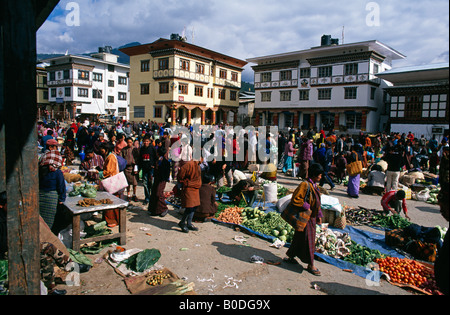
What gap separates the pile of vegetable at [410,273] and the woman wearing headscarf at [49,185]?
6017 mm

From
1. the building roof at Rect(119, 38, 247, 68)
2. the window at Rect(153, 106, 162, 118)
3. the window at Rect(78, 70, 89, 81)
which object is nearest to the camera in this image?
the building roof at Rect(119, 38, 247, 68)

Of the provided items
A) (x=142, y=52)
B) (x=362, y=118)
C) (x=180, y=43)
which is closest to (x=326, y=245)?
(x=362, y=118)

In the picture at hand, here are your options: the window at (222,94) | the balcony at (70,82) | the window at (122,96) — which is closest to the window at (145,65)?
the window at (222,94)

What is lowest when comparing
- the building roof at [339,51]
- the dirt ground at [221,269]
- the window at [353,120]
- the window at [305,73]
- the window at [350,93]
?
the dirt ground at [221,269]

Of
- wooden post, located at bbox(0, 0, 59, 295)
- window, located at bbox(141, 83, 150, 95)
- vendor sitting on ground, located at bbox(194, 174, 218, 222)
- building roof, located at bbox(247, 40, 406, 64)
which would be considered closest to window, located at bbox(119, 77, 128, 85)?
window, located at bbox(141, 83, 150, 95)

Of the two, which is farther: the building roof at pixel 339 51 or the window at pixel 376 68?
the window at pixel 376 68

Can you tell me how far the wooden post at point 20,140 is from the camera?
267 centimetres

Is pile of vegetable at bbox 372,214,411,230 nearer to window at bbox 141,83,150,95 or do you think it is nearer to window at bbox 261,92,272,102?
window at bbox 141,83,150,95

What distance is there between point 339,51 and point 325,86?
4.26 metres

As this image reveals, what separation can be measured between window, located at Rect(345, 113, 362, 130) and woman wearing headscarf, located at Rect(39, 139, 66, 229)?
33.9 meters

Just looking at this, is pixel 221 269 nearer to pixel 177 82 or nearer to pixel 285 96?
pixel 177 82

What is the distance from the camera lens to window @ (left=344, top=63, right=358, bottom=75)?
32.9 m

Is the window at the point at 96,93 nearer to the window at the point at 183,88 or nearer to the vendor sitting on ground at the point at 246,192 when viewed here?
the window at the point at 183,88

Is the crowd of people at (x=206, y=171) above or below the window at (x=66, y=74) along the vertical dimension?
below
